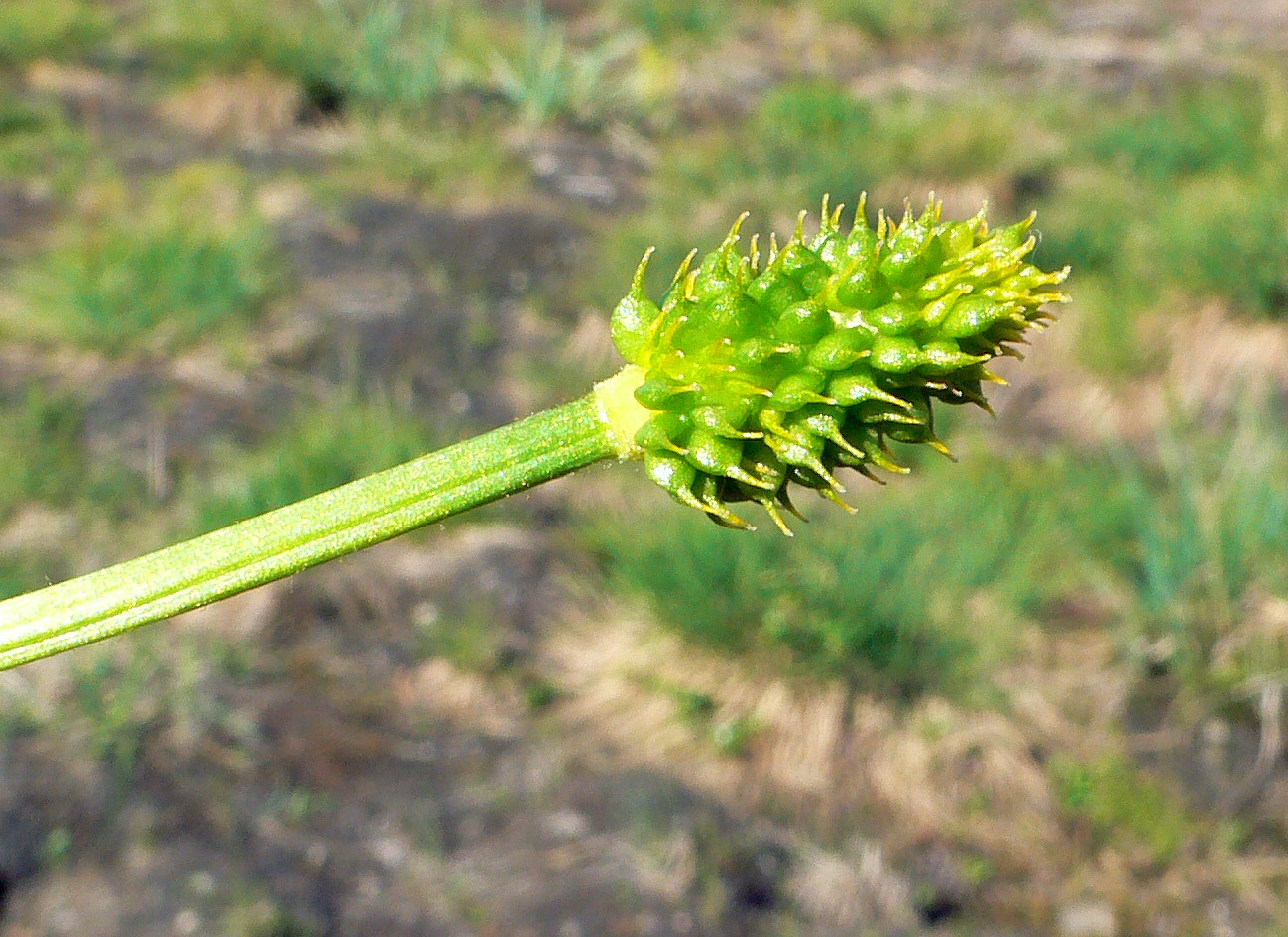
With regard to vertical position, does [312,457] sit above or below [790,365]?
below

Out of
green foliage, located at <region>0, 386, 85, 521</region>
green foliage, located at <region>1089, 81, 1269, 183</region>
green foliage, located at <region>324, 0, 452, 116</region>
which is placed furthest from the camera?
green foliage, located at <region>324, 0, 452, 116</region>

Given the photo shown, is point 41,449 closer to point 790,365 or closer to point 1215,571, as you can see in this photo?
point 1215,571

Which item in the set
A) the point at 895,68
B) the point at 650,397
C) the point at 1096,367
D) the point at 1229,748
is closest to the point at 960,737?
the point at 1229,748

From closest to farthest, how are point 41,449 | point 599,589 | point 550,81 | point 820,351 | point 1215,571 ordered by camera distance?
point 820,351
point 1215,571
point 599,589
point 41,449
point 550,81

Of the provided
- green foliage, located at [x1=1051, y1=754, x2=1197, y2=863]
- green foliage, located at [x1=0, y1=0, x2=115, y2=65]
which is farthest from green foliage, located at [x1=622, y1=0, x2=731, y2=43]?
green foliage, located at [x1=1051, y1=754, x2=1197, y2=863]

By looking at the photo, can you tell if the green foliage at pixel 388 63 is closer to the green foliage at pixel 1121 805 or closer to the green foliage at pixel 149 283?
the green foliage at pixel 149 283

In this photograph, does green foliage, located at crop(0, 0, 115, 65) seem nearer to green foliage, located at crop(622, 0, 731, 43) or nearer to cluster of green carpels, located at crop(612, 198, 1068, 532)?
green foliage, located at crop(622, 0, 731, 43)

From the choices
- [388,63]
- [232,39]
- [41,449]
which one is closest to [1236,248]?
[388,63]
